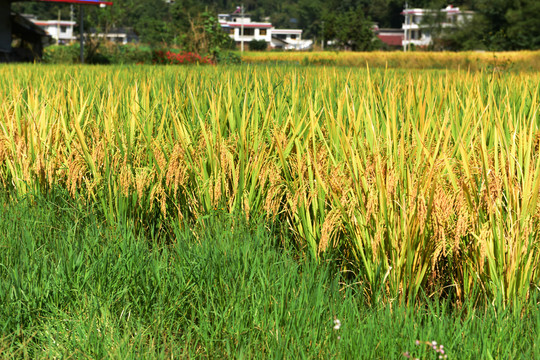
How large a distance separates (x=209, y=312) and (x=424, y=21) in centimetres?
8096

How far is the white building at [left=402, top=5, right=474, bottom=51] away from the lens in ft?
239

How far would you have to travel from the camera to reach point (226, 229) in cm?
272

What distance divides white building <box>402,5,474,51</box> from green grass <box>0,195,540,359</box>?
65747 mm

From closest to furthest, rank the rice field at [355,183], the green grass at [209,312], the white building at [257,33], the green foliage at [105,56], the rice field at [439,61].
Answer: the green grass at [209,312], the rice field at [355,183], the rice field at [439,61], the green foliage at [105,56], the white building at [257,33]

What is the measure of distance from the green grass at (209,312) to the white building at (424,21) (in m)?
65.7

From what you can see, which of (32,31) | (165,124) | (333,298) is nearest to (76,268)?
(333,298)

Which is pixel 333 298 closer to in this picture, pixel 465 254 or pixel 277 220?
pixel 465 254

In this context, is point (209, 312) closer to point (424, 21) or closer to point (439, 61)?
point (439, 61)

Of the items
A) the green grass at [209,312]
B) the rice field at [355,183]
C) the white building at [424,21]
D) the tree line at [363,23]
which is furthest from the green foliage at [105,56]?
the white building at [424,21]

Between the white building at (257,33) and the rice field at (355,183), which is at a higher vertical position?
the white building at (257,33)

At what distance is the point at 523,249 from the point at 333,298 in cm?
76

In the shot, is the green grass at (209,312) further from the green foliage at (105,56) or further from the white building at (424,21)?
the white building at (424,21)

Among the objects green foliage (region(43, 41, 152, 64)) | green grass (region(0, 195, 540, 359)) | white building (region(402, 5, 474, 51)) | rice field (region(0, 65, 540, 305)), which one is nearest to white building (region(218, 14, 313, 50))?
white building (region(402, 5, 474, 51))

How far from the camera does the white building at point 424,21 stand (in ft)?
239
